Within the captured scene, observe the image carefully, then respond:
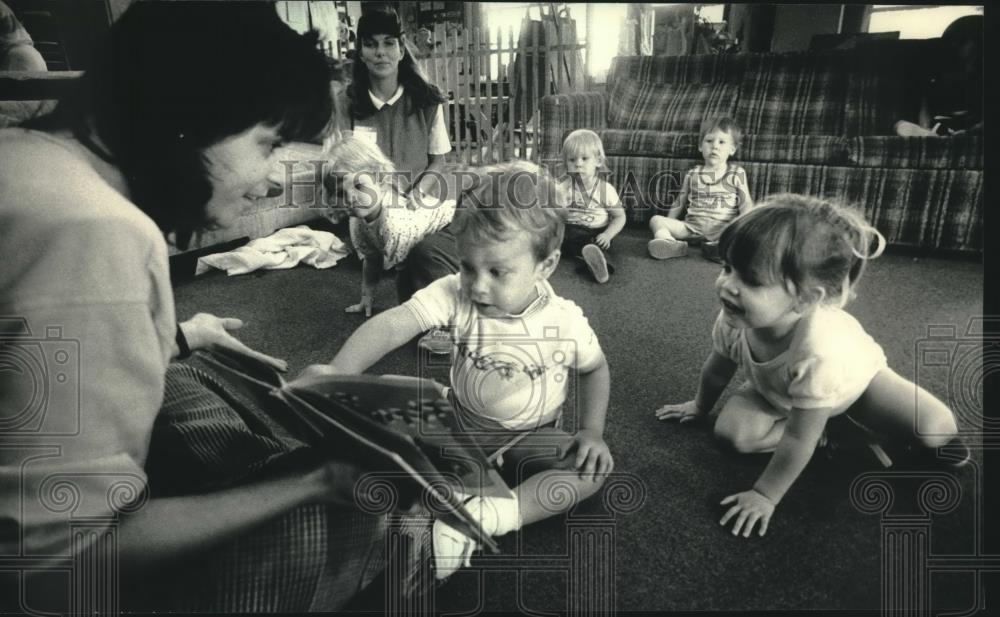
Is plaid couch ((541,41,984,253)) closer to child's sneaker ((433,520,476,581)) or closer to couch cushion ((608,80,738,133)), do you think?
couch cushion ((608,80,738,133))

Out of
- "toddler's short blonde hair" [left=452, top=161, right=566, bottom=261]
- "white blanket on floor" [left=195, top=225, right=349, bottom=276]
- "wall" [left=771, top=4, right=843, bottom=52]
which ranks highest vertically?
"wall" [left=771, top=4, right=843, bottom=52]

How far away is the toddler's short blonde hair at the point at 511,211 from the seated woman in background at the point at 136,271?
0.27 metres

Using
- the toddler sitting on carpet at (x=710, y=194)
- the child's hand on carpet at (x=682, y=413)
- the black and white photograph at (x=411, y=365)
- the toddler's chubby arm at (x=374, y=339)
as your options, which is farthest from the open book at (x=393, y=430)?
the toddler sitting on carpet at (x=710, y=194)

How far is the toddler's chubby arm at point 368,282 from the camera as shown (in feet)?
4.76

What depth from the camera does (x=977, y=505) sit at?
2.23 ft

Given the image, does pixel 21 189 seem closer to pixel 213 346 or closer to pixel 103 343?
pixel 103 343

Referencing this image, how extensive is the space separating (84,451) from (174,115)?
0.98ft

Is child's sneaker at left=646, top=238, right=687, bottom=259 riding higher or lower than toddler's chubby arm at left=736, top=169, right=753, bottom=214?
lower

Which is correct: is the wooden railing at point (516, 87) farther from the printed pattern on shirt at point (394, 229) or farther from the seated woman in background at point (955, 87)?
the seated woman in background at point (955, 87)

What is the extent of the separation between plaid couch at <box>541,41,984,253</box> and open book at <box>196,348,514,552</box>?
1187 millimetres

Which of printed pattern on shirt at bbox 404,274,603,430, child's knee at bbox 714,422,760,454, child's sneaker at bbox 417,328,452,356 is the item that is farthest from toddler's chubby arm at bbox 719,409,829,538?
child's sneaker at bbox 417,328,452,356

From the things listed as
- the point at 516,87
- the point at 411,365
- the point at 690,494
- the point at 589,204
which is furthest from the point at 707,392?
the point at 516,87

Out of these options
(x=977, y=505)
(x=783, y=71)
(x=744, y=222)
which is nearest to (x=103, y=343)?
(x=744, y=222)

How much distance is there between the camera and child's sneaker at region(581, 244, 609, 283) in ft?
6.28
